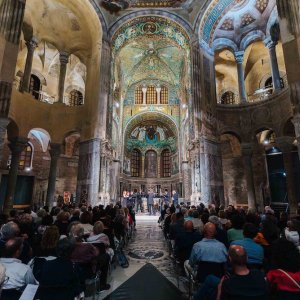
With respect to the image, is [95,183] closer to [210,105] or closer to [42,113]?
[42,113]

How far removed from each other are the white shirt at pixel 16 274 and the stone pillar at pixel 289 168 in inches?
490

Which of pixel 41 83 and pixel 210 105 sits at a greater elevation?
pixel 41 83

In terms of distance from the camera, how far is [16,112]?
12375mm

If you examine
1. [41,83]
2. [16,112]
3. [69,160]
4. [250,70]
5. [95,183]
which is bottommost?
[95,183]

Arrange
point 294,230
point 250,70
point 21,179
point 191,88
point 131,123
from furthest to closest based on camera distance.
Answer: point 131,123 → point 250,70 → point 21,179 → point 191,88 → point 294,230

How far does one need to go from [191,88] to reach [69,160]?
11252mm

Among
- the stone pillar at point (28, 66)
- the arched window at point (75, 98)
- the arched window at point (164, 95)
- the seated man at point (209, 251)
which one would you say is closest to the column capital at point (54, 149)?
the stone pillar at point (28, 66)

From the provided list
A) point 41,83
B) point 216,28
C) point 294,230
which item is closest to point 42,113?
point 41,83

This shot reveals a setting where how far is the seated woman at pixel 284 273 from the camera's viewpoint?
6.23ft

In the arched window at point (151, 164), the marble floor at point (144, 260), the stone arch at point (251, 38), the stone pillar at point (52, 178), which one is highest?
the stone arch at point (251, 38)

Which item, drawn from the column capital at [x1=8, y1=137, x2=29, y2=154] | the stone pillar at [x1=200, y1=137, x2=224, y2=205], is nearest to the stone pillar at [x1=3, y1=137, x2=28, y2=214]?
the column capital at [x1=8, y1=137, x2=29, y2=154]

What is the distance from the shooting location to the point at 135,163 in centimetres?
2994

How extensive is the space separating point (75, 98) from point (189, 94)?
10209 millimetres

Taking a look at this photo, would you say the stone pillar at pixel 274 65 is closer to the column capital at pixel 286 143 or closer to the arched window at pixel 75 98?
the column capital at pixel 286 143
